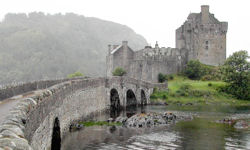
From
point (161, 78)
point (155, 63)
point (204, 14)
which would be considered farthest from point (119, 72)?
point (204, 14)

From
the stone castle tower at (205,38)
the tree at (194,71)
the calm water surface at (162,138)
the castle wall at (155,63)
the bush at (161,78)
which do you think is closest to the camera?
the calm water surface at (162,138)

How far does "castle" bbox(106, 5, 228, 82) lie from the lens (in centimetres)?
6925

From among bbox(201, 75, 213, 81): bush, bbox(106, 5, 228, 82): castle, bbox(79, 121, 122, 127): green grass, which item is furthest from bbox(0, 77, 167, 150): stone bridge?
bbox(106, 5, 228, 82): castle

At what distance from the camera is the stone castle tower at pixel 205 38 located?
2881 inches

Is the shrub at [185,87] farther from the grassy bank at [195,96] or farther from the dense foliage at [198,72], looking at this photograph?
the dense foliage at [198,72]

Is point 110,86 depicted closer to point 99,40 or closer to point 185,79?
point 185,79

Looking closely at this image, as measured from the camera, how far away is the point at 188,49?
2906 inches

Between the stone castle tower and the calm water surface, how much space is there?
4490cm

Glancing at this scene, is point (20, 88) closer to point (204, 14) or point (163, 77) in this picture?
point (163, 77)

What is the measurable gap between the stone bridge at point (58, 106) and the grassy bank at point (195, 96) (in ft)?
5.59

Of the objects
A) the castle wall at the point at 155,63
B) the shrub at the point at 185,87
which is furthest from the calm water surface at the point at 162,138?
the castle wall at the point at 155,63

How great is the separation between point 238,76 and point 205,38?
810 inches

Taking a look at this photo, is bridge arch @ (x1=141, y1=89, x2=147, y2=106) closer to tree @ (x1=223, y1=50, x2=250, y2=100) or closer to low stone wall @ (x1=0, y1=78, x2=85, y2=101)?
tree @ (x1=223, y1=50, x2=250, y2=100)

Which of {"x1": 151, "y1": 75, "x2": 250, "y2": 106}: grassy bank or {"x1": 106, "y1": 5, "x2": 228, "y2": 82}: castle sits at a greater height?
{"x1": 106, "y1": 5, "x2": 228, "y2": 82}: castle
